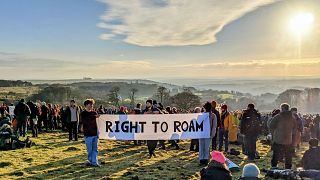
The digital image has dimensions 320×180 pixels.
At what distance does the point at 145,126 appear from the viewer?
626 inches

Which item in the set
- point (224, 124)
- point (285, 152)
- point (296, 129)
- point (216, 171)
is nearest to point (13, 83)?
point (224, 124)

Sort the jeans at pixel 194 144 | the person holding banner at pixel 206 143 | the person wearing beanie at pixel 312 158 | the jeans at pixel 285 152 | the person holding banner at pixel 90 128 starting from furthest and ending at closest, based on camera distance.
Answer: the jeans at pixel 194 144 < the person holding banner at pixel 206 143 < the jeans at pixel 285 152 < the person holding banner at pixel 90 128 < the person wearing beanie at pixel 312 158

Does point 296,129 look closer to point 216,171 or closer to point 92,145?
point 92,145

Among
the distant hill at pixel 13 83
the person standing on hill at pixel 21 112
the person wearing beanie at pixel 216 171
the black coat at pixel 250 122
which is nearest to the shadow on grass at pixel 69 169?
the black coat at pixel 250 122

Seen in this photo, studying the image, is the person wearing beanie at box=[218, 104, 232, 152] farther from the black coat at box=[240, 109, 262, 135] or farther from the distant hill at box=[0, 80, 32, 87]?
the distant hill at box=[0, 80, 32, 87]

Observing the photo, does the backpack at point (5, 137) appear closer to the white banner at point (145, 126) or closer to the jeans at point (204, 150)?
the white banner at point (145, 126)

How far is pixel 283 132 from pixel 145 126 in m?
5.32

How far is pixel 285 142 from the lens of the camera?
13.6 m

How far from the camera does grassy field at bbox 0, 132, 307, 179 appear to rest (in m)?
12.4

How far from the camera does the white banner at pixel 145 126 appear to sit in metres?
15.9

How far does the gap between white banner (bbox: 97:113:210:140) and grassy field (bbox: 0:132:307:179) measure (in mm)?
951

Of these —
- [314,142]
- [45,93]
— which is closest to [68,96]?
[45,93]

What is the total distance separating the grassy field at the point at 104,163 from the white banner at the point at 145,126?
0.95m

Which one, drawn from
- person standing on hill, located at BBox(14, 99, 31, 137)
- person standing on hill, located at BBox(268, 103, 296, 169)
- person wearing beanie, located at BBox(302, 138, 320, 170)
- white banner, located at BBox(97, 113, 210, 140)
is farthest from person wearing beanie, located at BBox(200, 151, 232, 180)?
person standing on hill, located at BBox(14, 99, 31, 137)
